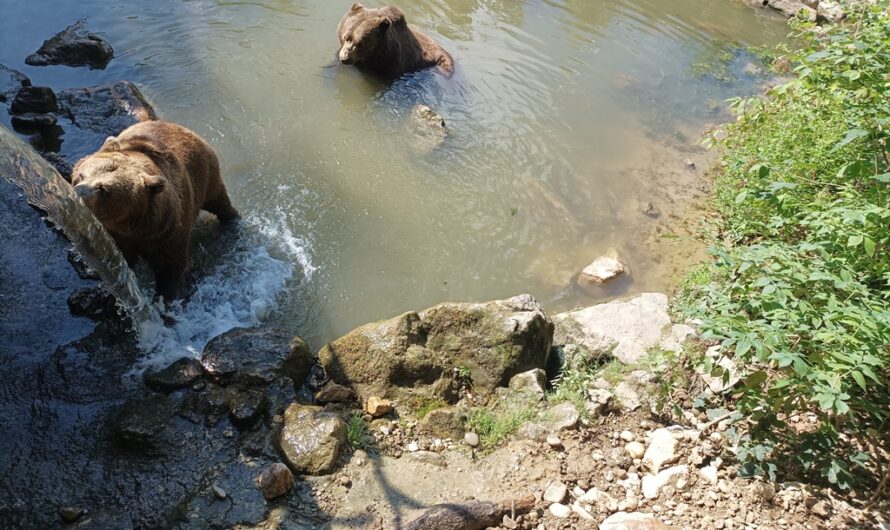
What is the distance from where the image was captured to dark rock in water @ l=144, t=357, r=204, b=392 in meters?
4.08

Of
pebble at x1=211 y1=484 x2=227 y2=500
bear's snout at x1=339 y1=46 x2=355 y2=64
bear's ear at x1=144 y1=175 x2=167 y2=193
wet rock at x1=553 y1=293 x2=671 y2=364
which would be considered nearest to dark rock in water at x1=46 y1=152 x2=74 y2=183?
bear's ear at x1=144 y1=175 x2=167 y2=193

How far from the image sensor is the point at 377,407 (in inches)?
162

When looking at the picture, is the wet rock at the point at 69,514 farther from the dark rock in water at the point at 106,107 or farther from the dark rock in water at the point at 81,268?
the dark rock in water at the point at 106,107

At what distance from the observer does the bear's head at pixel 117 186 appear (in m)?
Answer: 4.09

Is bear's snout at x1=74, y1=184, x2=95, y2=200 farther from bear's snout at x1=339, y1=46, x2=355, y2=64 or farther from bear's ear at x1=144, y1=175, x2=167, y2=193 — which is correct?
bear's snout at x1=339, y1=46, x2=355, y2=64

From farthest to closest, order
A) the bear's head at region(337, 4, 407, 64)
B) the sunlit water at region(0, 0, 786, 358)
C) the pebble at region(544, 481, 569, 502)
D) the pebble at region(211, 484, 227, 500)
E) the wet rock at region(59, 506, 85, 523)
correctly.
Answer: the bear's head at region(337, 4, 407, 64) < the sunlit water at region(0, 0, 786, 358) < the pebble at region(544, 481, 569, 502) < the pebble at region(211, 484, 227, 500) < the wet rock at region(59, 506, 85, 523)

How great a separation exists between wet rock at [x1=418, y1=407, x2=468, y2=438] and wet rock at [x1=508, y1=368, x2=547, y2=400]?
0.52m

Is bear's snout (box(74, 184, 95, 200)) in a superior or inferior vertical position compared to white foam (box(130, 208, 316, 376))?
superior

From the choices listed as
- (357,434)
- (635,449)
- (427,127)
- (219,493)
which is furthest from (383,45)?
(219,493)

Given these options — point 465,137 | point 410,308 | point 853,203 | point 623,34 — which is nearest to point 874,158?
point 853,203

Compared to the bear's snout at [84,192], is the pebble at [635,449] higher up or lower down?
lower down

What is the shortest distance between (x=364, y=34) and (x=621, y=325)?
572 centimetres

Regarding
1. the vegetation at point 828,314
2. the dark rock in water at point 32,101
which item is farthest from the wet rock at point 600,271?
the dark rock in water at point 32,101

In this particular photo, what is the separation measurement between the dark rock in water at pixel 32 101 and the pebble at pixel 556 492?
21.9 ft
